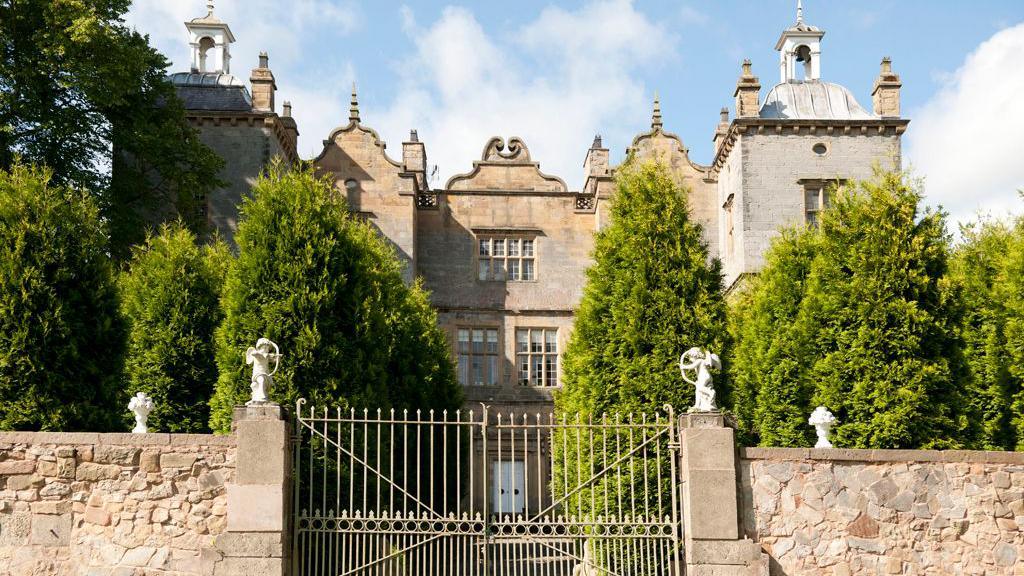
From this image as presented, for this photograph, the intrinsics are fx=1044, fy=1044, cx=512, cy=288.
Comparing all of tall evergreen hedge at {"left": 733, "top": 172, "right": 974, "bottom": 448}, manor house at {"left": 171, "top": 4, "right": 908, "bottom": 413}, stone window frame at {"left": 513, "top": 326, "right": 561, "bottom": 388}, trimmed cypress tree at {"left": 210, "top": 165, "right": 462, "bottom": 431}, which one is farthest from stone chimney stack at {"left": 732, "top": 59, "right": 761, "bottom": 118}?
trimmed cypress tree at {"left": 210, "top": 165, "right": 462, "bottom": 431}

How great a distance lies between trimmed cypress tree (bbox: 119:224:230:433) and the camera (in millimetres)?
16844

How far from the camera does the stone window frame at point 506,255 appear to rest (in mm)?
27953

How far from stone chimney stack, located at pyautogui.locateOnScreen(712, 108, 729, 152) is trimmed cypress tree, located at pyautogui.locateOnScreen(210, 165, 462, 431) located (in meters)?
16.7

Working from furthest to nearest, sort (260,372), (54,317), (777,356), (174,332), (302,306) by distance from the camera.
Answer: (174,332) → (777,356) → (302,306) → (54,317) → (260,372)

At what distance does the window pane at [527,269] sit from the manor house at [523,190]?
3 centimetres

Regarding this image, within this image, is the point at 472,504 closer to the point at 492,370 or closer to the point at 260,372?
the point at 260,372

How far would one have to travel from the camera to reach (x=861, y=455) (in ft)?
38.0

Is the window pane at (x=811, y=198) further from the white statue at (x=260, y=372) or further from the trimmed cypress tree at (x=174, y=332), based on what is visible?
the white statue at (x=260, y=372)

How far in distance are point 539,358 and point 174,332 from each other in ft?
40.0

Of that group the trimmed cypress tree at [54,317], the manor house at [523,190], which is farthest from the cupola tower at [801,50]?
the trimmed cypress tree at [54,317]

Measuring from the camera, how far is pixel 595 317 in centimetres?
1598

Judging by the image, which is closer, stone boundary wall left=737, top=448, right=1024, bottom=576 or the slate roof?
stone boundary wall left=737, top=448, right=1024, bottom=576

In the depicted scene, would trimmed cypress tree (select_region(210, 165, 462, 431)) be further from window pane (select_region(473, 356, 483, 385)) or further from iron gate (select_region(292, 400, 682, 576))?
window pane (select_region(473, 356, 483, 385))

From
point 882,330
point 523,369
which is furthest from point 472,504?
point 523,369
